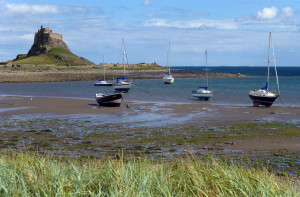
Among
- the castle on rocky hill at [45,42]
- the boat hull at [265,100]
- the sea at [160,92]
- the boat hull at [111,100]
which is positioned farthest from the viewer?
the castle on rocky hill at [45,42]

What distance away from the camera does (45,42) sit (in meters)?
162

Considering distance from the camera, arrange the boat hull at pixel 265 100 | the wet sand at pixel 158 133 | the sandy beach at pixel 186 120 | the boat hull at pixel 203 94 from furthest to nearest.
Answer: the boat hull at pixel 203 94
the boat hull at pixel 265 100
the sandy beach at pixel 186 120
the wet sand at pixel 158 133

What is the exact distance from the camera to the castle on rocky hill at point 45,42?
16050 centimetres

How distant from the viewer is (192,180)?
256 inches

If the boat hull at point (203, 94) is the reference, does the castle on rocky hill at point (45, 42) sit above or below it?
above

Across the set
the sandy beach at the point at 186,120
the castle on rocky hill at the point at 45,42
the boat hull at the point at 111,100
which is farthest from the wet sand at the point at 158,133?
the castle on rocky hill at the point at 45,42

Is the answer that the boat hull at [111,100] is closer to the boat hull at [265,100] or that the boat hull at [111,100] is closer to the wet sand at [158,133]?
the wet sand at [158,133]

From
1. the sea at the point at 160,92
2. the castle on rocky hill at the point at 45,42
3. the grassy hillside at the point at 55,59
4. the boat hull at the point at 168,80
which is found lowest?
the sea at the point at 160,92

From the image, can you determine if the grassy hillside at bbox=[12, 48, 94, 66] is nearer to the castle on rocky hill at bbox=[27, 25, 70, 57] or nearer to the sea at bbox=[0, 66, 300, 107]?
the castle on rocky hill at bbox=[27, 25, 70, 57]

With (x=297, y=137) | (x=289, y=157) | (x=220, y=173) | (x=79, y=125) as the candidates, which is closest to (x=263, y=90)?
(x=297, y=137)

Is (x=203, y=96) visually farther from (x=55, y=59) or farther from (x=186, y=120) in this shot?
(x=55, y=59)

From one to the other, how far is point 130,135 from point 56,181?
39.2ft

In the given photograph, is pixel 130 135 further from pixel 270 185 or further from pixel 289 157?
pixel 270 185

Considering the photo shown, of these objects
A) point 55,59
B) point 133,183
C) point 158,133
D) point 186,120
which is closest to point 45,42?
point 55,59
